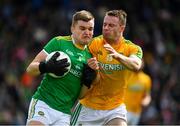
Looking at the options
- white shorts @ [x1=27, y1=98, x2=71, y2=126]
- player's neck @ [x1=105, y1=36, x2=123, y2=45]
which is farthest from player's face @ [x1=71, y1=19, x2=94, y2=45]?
white shorts @ [x1=27, y1=98, x2=71, y2=126]

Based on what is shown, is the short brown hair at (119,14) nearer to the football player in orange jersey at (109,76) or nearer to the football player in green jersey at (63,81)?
the football player in orange jersey at (109,76)

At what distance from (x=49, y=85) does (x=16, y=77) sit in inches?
301

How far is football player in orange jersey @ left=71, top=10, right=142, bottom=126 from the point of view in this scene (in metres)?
9.88

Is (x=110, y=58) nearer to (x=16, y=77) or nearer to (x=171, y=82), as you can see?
(x=16, y=77)

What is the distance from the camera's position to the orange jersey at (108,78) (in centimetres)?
993

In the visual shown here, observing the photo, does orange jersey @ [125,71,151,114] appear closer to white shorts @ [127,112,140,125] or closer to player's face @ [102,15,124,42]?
white shorts @ [127,112,140,125]

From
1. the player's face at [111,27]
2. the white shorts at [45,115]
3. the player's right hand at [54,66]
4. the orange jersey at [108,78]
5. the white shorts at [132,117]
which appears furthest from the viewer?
the white shorts at [132,117]

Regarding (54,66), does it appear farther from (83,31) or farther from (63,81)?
(83,31)

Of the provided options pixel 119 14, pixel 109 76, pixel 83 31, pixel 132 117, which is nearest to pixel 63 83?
pixel 83 31

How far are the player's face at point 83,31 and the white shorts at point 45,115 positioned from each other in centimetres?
89

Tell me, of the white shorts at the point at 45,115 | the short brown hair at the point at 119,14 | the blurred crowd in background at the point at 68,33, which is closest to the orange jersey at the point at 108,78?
the short brown hair at the point at 119,14

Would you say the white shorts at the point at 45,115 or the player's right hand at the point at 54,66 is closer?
the player's right hand at the point at 54,66

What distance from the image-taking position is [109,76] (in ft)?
32.7

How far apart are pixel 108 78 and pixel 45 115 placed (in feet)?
3.67
